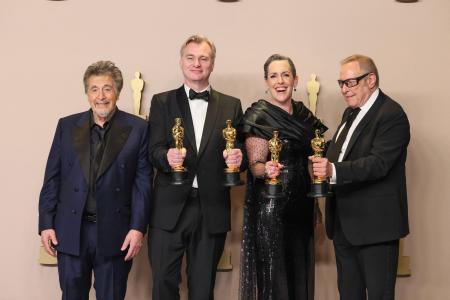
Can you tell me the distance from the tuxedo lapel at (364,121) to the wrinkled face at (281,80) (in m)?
0.44

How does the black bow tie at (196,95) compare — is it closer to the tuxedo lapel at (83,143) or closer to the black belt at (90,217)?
the tuxedo lapel at (83,143)

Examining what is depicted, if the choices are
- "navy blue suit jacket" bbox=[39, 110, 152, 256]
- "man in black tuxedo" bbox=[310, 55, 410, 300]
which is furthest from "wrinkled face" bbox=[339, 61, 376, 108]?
"navy blue suit jacket" bbox=[39, 110, 152, 256]

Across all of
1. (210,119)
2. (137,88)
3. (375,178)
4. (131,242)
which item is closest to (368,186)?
(375,178)

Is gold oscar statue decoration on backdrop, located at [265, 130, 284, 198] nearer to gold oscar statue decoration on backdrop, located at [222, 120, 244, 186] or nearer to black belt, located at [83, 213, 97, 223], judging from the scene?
gold oscar statue decoration on backdrop, located at [222, 120, 244, 186]

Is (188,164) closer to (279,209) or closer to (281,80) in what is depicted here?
(279,209)

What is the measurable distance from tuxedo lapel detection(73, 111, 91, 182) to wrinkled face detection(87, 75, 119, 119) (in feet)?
0.33

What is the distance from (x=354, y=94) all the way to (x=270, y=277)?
1.02m

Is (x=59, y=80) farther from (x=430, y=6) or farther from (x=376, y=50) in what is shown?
(x=430, y=6)

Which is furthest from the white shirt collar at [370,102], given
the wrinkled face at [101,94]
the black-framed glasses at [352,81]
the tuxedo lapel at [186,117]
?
the wrinkled face at [101,94]

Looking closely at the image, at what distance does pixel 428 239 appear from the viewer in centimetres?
397

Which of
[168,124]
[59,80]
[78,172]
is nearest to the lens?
[78,172]

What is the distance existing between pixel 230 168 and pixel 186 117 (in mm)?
385

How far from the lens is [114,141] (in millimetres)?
2973

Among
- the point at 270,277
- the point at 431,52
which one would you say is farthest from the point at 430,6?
the point at 270,277
